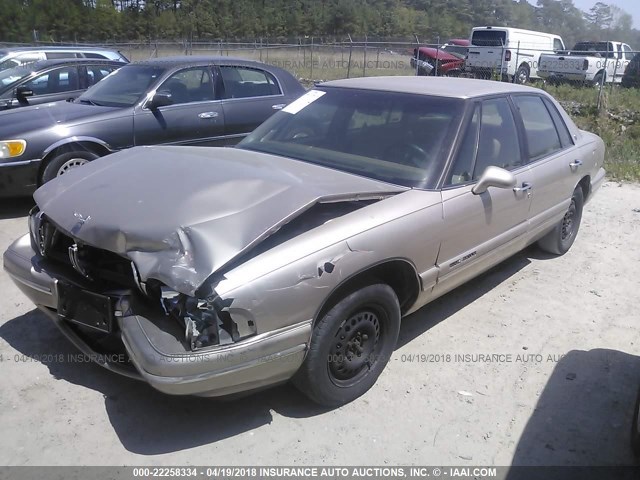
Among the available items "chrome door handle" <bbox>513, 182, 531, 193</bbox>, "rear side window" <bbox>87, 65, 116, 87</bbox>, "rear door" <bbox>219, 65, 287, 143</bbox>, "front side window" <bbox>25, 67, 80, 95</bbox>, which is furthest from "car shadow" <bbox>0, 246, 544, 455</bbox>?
"rear side window" <bbox>87, 65, 116, 87</bbox>

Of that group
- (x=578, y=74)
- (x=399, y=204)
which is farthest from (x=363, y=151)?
(x=578, y=74)

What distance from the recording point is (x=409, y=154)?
3652mm

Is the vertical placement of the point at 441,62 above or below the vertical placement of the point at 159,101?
above

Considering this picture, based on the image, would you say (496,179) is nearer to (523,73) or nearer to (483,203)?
(483,203)

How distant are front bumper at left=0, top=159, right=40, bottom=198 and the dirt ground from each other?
1.80 metres

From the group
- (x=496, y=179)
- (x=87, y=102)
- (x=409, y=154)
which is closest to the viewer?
(x=496, y=179)

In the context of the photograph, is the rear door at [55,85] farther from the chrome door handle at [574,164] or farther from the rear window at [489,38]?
the rear window at [489,38]

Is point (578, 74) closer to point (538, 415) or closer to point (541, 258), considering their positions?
point (541, 258)

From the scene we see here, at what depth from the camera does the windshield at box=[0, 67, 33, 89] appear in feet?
28.7

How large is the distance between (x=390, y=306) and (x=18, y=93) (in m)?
6.55

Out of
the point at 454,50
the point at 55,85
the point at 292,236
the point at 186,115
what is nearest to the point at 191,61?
the point at 186,115

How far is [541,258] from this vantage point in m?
5.50

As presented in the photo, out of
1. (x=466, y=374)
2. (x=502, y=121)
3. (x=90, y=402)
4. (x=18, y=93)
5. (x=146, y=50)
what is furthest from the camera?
(x=146, y=50)

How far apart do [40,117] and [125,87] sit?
1.15 metres
